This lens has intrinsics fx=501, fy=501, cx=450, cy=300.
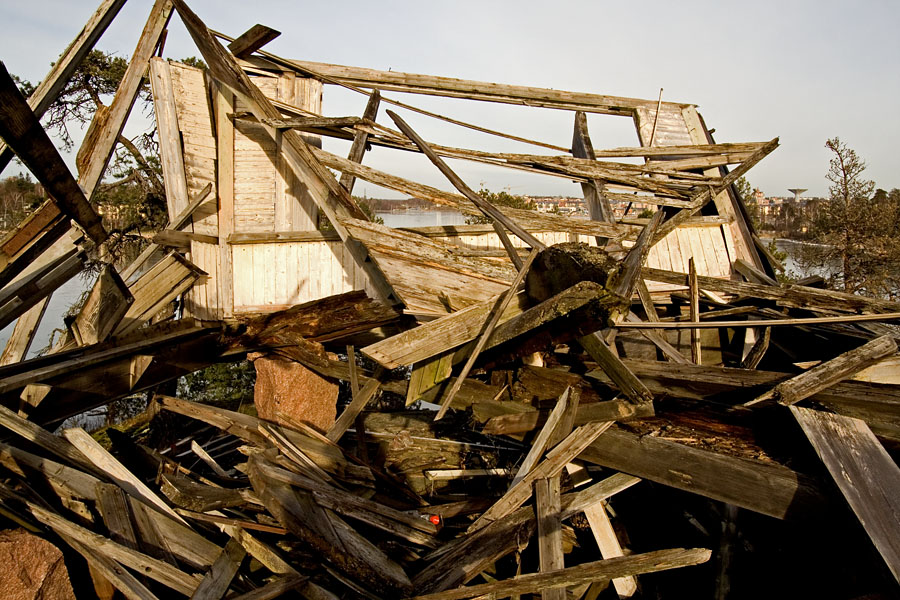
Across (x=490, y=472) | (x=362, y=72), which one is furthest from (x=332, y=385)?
(x=362, y=72)

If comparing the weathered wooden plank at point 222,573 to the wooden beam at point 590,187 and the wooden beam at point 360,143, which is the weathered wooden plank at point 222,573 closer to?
the wooden beam at point 360,143

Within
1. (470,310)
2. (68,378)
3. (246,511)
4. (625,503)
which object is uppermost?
(470,310)

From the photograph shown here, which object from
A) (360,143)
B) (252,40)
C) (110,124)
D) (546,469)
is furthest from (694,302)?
(252,40)

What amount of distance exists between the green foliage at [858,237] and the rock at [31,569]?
49.9 feet

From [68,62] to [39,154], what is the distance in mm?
1771

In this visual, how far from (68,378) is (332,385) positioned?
2629 mm

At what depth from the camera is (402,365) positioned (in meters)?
3.46

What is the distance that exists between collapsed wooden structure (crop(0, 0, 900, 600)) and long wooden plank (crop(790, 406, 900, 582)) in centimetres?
1

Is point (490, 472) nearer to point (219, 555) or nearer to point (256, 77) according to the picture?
point (219, 555)

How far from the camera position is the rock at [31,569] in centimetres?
264

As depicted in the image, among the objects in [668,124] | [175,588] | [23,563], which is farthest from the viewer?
[668,124]

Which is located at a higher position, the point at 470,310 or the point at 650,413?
the point at 470,310

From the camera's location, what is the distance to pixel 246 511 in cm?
388

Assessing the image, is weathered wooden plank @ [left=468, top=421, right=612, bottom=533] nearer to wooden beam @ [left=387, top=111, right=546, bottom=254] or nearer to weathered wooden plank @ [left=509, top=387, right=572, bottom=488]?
weathered wooden plank @ [left=509, top=387, right=572, bottom=488]
